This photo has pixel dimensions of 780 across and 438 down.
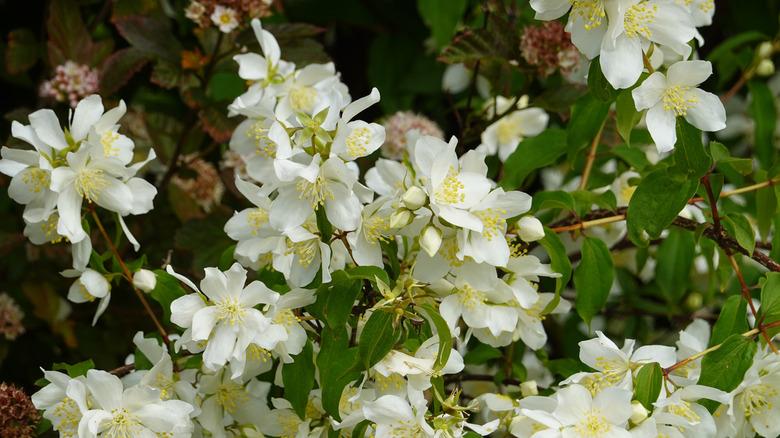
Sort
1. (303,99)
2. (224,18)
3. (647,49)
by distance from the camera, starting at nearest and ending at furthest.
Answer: (647,49) → (303,99) → (224,18)

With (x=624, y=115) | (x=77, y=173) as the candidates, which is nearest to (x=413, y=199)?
(x=624, y=115)

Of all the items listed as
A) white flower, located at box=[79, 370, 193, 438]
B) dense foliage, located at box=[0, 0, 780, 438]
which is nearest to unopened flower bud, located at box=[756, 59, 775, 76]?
dense foliage, located at box=[0, 0, 780, 438]

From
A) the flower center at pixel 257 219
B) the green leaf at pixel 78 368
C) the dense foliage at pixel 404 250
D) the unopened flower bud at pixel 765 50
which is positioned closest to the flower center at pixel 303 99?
the dense foliage at pixel 404 250

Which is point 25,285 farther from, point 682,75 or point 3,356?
point 682,75

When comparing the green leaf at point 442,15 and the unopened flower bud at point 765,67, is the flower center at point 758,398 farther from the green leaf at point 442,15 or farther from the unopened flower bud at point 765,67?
the green leaf at point 442,15

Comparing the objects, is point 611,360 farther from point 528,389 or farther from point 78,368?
point 78,368

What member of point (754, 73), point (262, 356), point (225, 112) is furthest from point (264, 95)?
point (754, 73)
